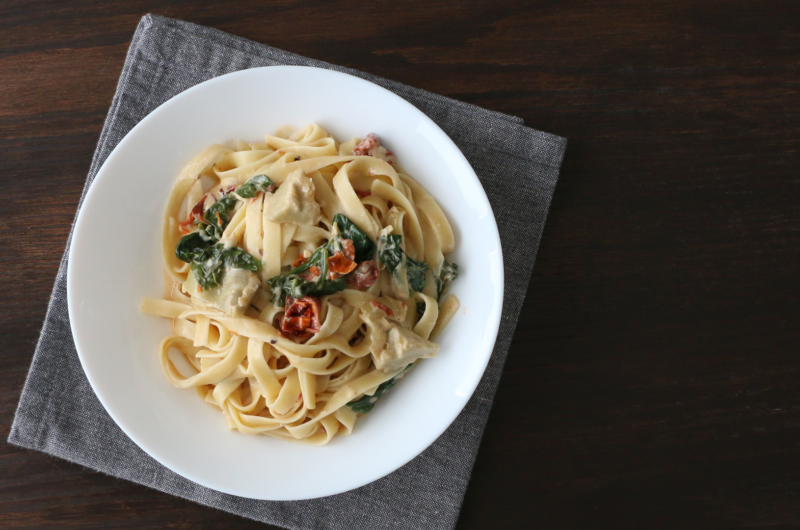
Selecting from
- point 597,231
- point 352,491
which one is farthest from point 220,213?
point 597,231

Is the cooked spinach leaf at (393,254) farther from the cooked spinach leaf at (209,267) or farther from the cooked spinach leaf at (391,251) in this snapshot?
the cooked spinach leaf at (209,267)

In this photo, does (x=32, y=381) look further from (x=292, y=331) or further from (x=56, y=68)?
(x=56, y=68)

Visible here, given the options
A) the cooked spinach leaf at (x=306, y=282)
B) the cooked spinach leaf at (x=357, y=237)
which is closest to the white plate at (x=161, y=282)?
the cooked spinach leaf at (x=357, y=237)

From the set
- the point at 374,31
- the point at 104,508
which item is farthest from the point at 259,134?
the point at 104,508

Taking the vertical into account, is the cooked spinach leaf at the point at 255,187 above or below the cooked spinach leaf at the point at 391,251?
above

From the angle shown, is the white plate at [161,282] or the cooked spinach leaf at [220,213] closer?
the white plate at [161,282]

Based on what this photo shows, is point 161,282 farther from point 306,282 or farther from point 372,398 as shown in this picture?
point 372,398

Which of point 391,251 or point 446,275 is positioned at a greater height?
point 391,251
